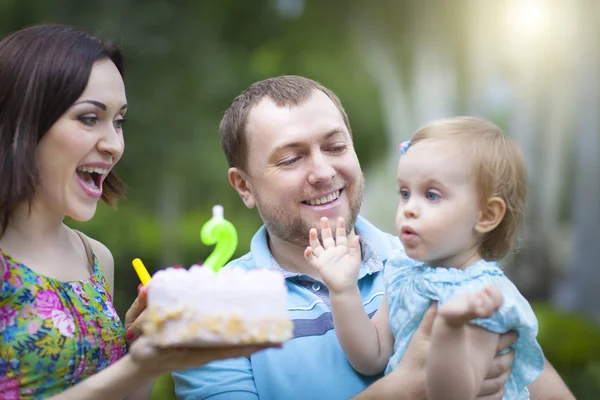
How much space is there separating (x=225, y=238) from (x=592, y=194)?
944 cm

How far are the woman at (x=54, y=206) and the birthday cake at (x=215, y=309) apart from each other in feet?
0.76

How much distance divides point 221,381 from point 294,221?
0.63 meters

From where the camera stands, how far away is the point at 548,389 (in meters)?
2.99

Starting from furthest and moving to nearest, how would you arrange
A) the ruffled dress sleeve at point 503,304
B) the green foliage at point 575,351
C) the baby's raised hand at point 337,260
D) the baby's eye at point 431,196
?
the green foliage at point 575,351 < the baby's raised hand at point 337,260 < the baby's eye at point 431,196 < the ruffled dress sleeve at point 503,304

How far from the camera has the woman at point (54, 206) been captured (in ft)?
8.41

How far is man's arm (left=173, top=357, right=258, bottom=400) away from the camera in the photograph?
292cm

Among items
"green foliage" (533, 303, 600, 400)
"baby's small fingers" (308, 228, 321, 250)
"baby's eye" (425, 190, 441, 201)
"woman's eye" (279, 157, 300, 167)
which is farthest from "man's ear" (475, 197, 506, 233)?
"green foliage" (533, 303, 600, 400)

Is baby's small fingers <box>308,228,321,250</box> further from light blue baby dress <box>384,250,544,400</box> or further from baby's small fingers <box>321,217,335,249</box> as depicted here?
light blue baby dress <box>384,250,544,400</box>

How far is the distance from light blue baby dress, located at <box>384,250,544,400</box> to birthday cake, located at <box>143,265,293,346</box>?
0.54 metres

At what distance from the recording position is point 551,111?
13.5 m

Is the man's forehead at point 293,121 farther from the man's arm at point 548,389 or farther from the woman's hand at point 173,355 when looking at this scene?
the man's arm at point 548,389

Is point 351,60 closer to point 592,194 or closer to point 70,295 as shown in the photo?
point 592,194

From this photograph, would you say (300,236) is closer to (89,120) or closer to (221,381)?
(221,381)

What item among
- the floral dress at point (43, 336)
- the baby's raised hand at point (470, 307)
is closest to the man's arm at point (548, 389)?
the baby's raised hand at point (470, 307)
